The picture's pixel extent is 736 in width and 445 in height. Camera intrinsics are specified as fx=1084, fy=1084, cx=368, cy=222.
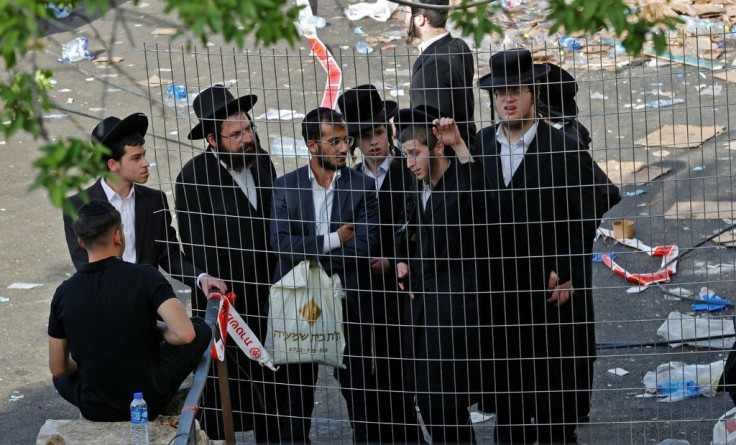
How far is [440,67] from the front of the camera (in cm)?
638

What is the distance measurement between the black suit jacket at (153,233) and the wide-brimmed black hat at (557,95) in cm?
190

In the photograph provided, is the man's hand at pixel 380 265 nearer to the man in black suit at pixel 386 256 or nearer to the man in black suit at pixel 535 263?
the man in black suit at pixel 386 256

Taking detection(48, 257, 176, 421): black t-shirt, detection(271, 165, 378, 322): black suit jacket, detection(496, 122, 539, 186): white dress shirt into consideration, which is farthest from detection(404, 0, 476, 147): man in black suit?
detection(48, 257, 176, 421): black t-shirt

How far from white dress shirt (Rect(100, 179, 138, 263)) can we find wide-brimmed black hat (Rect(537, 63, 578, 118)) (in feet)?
6.72

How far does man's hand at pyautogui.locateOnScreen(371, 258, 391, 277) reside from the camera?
16.8 feet

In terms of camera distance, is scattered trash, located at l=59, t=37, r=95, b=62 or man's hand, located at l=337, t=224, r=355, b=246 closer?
man's hand, located at l=337, t=224, r=355, b=246

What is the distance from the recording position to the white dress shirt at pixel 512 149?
5102mm

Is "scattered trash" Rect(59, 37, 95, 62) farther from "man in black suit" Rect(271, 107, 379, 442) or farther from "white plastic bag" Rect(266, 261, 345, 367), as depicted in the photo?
"white plastic bag" Rect(266, 261, 345, 367)

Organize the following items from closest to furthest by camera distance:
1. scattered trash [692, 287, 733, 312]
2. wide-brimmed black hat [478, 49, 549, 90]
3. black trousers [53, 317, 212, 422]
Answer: black trousers [53, 317, 212, 422] < wide-brimmed black hat [478, 49, 549, 90] < scattered trash [692, 287, 733, 312]

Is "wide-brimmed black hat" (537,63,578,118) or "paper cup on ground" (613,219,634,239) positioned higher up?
"wide-brimmed black hat" (537,63,578,118)

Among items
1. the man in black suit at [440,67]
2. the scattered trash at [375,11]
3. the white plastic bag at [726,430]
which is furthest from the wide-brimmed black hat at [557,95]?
the scattered trash at [375,11]

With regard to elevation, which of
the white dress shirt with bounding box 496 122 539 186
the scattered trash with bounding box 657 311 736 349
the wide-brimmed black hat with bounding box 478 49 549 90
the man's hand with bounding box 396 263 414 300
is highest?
the wide-brimmed black hat with bounding box 478 49 549 90

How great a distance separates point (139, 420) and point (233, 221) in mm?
1258

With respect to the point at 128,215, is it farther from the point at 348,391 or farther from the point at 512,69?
the point at 512,69
